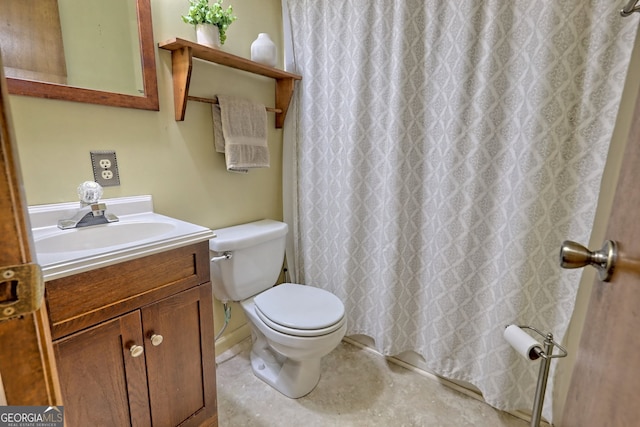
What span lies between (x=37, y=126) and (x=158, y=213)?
1.62 feet

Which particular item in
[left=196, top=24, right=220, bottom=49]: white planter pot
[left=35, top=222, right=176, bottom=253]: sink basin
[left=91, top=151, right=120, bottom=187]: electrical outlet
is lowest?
[left=35, top=222, right=176, bottom=253]: sink basin

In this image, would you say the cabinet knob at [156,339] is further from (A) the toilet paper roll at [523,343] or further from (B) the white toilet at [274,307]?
(A) the toilet paper roll at [523,343]

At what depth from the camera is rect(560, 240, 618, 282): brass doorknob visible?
1.70ft

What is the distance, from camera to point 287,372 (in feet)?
4.88

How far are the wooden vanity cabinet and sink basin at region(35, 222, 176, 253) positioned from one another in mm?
181

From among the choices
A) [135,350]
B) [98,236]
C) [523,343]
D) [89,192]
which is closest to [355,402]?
[523,343]

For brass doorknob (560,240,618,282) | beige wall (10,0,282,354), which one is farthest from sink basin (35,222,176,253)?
brass doorknob (560,240,618,282)

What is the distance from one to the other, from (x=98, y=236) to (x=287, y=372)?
99 centimetres

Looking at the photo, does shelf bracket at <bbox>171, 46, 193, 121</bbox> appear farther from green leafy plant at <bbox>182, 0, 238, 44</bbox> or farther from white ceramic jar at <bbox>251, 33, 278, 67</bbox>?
white ceramic jar at <bbox>251, 33, 278, 67</bbox>

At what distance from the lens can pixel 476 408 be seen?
4.69 ft

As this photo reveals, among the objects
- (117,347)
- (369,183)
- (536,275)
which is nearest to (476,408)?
(536,275)

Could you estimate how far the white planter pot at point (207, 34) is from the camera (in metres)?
1.32

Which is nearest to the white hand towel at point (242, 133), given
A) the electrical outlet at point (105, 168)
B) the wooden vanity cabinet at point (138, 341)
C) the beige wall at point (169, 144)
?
the beige wall at point (169, 144)

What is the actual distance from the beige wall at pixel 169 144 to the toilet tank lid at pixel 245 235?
91 mm
